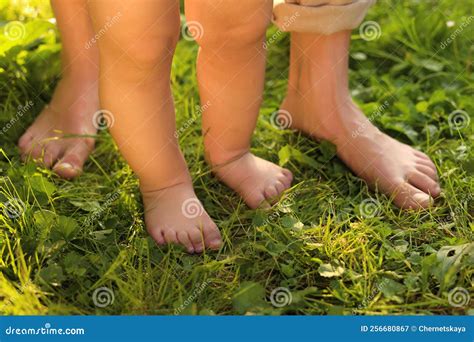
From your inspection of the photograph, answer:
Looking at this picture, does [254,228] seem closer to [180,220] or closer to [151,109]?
[180,220]

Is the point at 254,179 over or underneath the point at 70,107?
underneath

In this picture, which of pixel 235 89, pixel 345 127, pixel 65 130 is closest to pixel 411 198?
pixel 345 127

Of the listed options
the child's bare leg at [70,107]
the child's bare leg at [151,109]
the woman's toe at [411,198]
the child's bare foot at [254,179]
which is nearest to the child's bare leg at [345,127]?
the woman's toe at [411,198]

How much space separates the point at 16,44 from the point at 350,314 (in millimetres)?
1268

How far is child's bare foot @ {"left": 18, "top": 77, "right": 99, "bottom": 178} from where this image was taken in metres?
1.98

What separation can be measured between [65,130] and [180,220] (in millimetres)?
535

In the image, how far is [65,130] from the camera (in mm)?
2062

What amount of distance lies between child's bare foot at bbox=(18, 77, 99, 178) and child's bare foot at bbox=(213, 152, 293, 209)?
15.6 inches

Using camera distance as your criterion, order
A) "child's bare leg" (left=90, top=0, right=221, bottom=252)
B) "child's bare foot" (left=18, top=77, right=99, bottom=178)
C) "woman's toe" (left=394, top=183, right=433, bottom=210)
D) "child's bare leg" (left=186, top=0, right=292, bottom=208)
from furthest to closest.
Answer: "child's bare foot" (left=18, top=77, right=99, bottom=178), "woman's toe" (left=394, top=183, right=433, bottom=210), "child's bare leg" (left=186, top=0, right=292, bottom=208), "child's bare leg" (left=90, top=0, right=221, bottom=252)

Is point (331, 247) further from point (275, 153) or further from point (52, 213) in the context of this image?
point (52, 213)

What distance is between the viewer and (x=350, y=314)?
5.00 ft

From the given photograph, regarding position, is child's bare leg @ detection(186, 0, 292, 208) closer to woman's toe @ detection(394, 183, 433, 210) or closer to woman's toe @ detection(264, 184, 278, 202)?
woman's toe @ detection(264, 184, 278, 202)

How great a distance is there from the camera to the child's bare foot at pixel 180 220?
1.71 m

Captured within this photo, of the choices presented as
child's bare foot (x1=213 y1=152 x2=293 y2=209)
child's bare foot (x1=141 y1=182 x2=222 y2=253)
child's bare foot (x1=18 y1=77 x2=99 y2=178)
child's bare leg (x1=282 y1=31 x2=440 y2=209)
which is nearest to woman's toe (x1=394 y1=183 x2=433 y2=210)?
child's bare leg (x1=282 y1=31 x2=440 y2=209)
